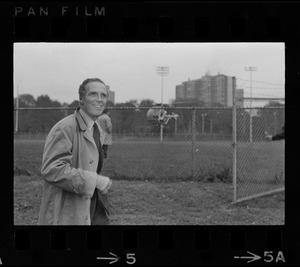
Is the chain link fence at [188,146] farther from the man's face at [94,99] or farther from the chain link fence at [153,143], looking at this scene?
the man's face at [94,99]

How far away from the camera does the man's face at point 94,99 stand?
3422 millimetres

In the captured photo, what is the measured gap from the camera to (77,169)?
134 inches
